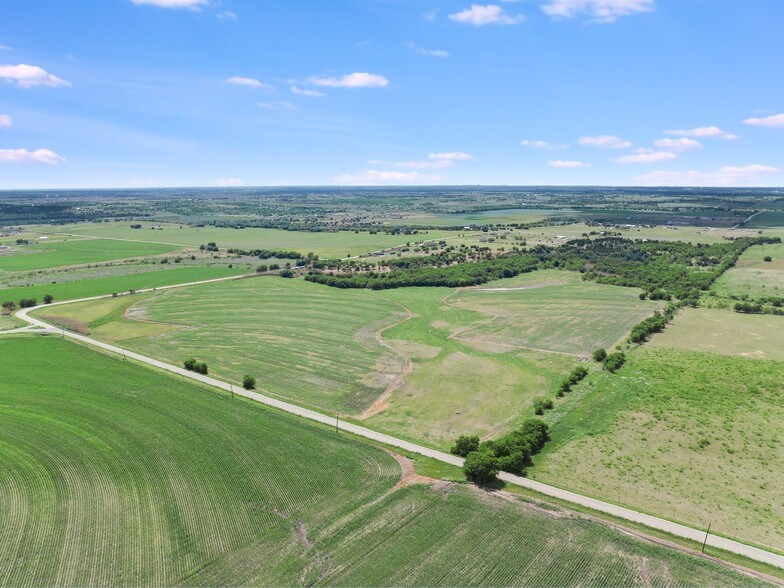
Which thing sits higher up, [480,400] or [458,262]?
[458,262]

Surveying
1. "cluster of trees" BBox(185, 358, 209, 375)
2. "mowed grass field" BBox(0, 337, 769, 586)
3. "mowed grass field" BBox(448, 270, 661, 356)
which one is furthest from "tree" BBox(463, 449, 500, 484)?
"cluster of trees" BBox(185, 358, 209, 375)

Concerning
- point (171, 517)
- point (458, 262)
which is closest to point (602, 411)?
point (171, 517)

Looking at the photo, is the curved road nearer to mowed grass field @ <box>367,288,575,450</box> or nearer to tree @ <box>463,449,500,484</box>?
tree @ <box>463,449,500,484</box>

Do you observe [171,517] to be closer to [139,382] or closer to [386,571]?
[386,571]

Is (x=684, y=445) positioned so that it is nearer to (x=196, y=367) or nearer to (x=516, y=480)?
(x=516, y=480)

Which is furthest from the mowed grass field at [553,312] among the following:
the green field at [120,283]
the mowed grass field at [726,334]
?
the green field at [120,283]

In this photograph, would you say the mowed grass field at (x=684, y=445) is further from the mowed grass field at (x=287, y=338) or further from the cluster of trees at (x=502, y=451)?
the mowed grass field at (x=287, y=338)
